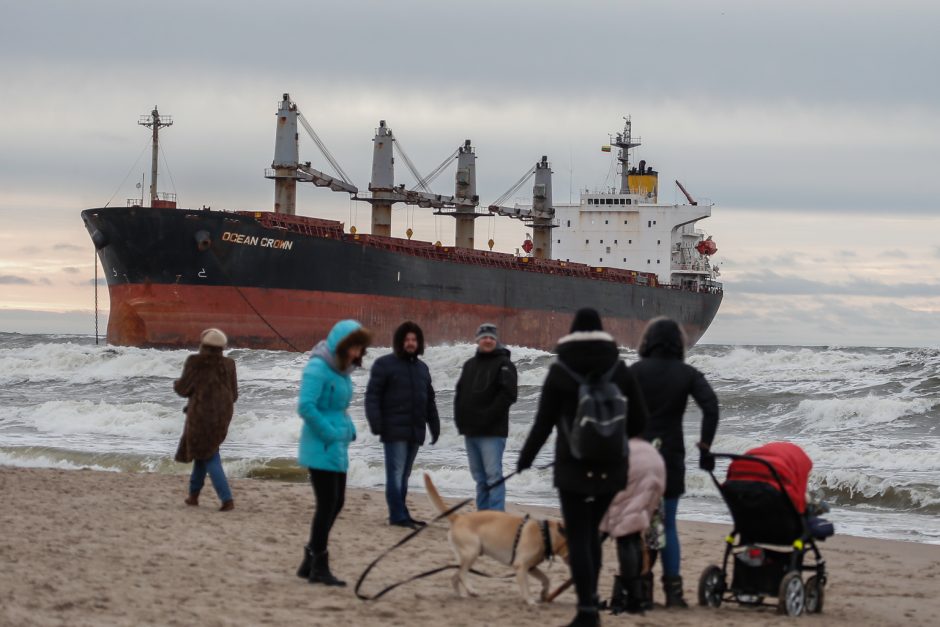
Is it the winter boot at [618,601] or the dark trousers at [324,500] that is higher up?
the dark trousers at [324,500]

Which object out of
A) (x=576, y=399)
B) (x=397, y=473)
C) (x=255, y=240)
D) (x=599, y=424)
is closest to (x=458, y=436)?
(x=397, y=473)

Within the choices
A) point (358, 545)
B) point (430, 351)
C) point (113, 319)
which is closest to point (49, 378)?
point (113, 319)

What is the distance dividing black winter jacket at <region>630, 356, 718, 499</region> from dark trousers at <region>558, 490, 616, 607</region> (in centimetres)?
76

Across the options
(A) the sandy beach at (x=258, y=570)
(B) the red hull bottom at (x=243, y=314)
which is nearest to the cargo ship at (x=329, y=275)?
(B) the red hull bottom at (x=243, y=314)

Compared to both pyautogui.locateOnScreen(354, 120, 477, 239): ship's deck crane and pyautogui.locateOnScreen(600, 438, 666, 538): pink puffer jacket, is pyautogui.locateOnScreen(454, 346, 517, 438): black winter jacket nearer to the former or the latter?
pyautogui.locateOnScreen(600, 438, 666, 538): pink puffer jacket

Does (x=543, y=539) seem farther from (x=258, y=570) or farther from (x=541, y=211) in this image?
(x=541, y=211)

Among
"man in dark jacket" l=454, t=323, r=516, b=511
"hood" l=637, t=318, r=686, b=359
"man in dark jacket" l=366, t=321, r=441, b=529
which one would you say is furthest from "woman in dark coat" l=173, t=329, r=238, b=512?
"hood" l=637, t=318, r=686, b=359

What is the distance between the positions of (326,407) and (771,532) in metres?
1.95

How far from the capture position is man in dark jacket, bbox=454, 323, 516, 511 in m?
6.79

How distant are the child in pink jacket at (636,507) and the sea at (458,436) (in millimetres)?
4120

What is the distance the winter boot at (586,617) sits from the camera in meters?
4.46

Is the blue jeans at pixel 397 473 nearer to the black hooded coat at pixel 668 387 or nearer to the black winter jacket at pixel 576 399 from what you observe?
the black hooded coat at pixel 668 387

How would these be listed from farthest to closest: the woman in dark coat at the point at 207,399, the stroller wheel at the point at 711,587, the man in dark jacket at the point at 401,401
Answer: the woman in dark coat at the point at 207,399
the man in dark jacket at the point at 401,401
the stroller wheel at the point at 711,587

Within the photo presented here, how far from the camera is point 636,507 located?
15.9ft
